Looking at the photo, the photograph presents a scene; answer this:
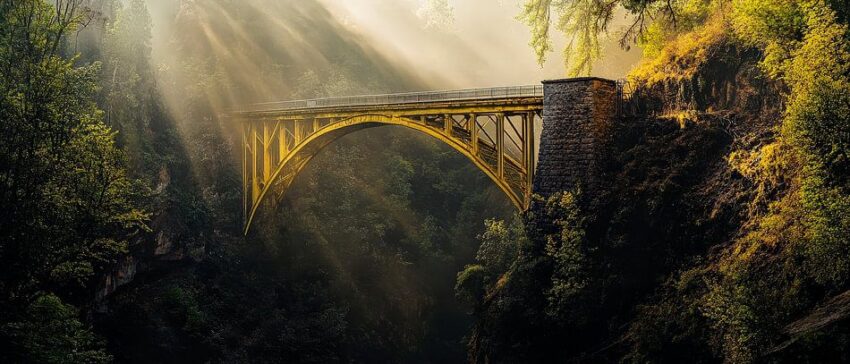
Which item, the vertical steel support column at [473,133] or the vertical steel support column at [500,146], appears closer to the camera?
the vertical steel support column at [500,146]

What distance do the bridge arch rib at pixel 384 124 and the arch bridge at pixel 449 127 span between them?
0.04 metres

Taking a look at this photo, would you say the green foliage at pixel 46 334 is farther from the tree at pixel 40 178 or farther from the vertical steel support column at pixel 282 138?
Result: the vertical steel support column at pixel 282 138

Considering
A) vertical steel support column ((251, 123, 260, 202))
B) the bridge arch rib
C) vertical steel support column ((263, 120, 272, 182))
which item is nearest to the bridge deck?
the bridge arch rib

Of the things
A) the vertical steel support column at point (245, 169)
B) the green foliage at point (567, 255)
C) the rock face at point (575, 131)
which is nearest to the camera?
the green foliage at point (567, 255)

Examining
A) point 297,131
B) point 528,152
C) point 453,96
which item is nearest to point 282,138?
point 297,131

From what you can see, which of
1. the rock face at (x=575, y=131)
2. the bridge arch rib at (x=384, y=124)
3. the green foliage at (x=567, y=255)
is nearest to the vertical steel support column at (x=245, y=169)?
the bridge arch rib at (x=384, y=124)

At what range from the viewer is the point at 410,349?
1618 inches

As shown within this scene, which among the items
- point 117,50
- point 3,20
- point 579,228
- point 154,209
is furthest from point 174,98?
point 579,228

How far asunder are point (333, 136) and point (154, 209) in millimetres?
10044

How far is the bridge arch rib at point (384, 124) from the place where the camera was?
2600cm

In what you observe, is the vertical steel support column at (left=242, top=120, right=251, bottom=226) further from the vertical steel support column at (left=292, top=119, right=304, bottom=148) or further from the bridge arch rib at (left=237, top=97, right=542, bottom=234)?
the vertical steel support column at (left=292, top=119, right=304, bottom=148)

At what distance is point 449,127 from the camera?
27.8m

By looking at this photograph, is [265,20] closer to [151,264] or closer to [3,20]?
[151,264]

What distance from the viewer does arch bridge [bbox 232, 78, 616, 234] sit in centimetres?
2392
